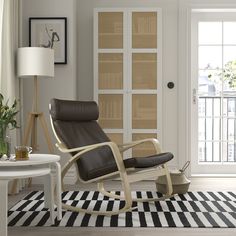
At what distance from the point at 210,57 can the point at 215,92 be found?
441 mm

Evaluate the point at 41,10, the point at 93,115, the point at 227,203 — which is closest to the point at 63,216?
the point at 93,115

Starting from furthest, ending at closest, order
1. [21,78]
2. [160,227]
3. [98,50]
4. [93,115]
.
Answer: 1. [98,50]
2. [21,78]
3. [93,115]
4. [160,227]

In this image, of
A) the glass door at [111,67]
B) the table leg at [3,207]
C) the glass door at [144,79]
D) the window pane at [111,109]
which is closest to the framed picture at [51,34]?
the glass door at [111,67]

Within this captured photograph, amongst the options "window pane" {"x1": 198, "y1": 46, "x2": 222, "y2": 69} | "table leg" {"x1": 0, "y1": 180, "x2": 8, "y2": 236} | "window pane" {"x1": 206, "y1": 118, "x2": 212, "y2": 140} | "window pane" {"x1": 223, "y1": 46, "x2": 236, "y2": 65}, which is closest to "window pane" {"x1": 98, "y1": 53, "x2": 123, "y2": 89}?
"window pane" {"x1": 198, "y1": 46, "x2": 222, "y2": 69}

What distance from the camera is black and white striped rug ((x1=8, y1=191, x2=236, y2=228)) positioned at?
123 inches

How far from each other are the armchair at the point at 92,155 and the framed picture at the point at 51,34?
3.53 feet

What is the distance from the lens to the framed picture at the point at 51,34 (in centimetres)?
492

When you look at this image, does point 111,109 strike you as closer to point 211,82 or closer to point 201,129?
point 201,129

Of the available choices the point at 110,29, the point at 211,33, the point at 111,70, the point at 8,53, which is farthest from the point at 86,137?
the point at 211,33

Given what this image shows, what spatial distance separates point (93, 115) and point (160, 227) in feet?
4.81

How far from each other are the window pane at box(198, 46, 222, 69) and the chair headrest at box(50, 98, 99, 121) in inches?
76.5

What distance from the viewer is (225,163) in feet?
18.0

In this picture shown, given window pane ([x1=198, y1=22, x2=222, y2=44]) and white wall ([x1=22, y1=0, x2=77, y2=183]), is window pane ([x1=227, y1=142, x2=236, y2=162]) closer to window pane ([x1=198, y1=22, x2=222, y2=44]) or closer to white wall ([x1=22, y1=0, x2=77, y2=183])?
window pane ([x1=198, y1=22, x2=222, y2=44])

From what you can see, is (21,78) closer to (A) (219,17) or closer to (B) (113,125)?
(B) (113,125)
